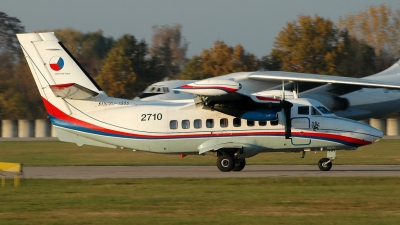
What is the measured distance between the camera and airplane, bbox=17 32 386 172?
805 inches

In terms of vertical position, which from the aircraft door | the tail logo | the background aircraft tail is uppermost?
the background aircraft tail

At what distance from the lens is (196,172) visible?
2148 cm

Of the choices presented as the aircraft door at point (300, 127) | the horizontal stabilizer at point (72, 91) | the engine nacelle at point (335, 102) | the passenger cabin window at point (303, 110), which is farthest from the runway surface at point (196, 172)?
the engine nacelle at point (335, 102)

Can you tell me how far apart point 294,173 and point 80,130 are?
23.5 ft

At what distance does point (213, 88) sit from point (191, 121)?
2.35 meters

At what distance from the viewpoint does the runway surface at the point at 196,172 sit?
20.0 metres

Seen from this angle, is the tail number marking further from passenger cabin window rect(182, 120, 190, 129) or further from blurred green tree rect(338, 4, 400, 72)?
blurred green tree rect(338, 4, 400, 72)

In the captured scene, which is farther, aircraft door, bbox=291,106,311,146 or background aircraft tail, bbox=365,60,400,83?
background aircraft tail, bbox=365,60,400,83

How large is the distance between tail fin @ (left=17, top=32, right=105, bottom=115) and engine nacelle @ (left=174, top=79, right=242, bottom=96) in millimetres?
3890

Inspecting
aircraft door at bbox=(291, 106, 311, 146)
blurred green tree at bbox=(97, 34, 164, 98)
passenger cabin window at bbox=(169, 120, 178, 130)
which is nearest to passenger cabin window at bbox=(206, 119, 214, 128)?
passenger cabin window at bbox=(169, 120, 178, 130)

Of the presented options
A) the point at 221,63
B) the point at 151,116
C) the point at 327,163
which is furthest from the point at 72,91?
the point at 221,63

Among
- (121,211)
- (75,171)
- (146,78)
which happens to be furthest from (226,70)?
(121,211)

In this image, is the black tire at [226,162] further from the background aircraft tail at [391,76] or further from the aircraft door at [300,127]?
the background aircraft tail at [391,76]

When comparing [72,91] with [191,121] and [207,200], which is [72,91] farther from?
[207,200]
